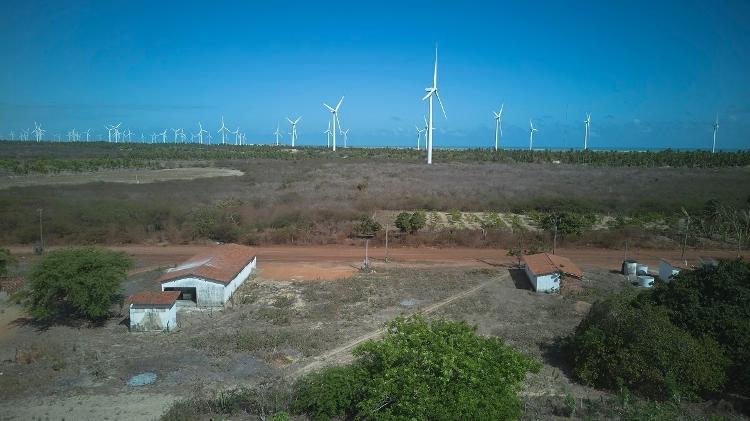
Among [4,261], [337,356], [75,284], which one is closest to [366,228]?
[337,356]

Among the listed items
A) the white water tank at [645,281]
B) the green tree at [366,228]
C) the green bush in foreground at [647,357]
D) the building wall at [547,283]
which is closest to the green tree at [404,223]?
the green tree at [366,228]

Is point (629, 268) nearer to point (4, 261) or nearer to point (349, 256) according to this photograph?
point (349, 256)

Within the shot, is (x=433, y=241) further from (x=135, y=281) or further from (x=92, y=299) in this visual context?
(x=92, y=299)

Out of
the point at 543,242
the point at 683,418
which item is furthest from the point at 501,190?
the point at 683,418

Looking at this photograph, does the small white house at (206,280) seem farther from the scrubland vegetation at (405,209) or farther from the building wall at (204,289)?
the scrubland vegetation at (405,209)

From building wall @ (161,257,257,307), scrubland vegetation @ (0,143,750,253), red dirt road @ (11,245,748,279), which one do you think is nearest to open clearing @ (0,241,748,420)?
red dirt road @ (11,245,748,279)
